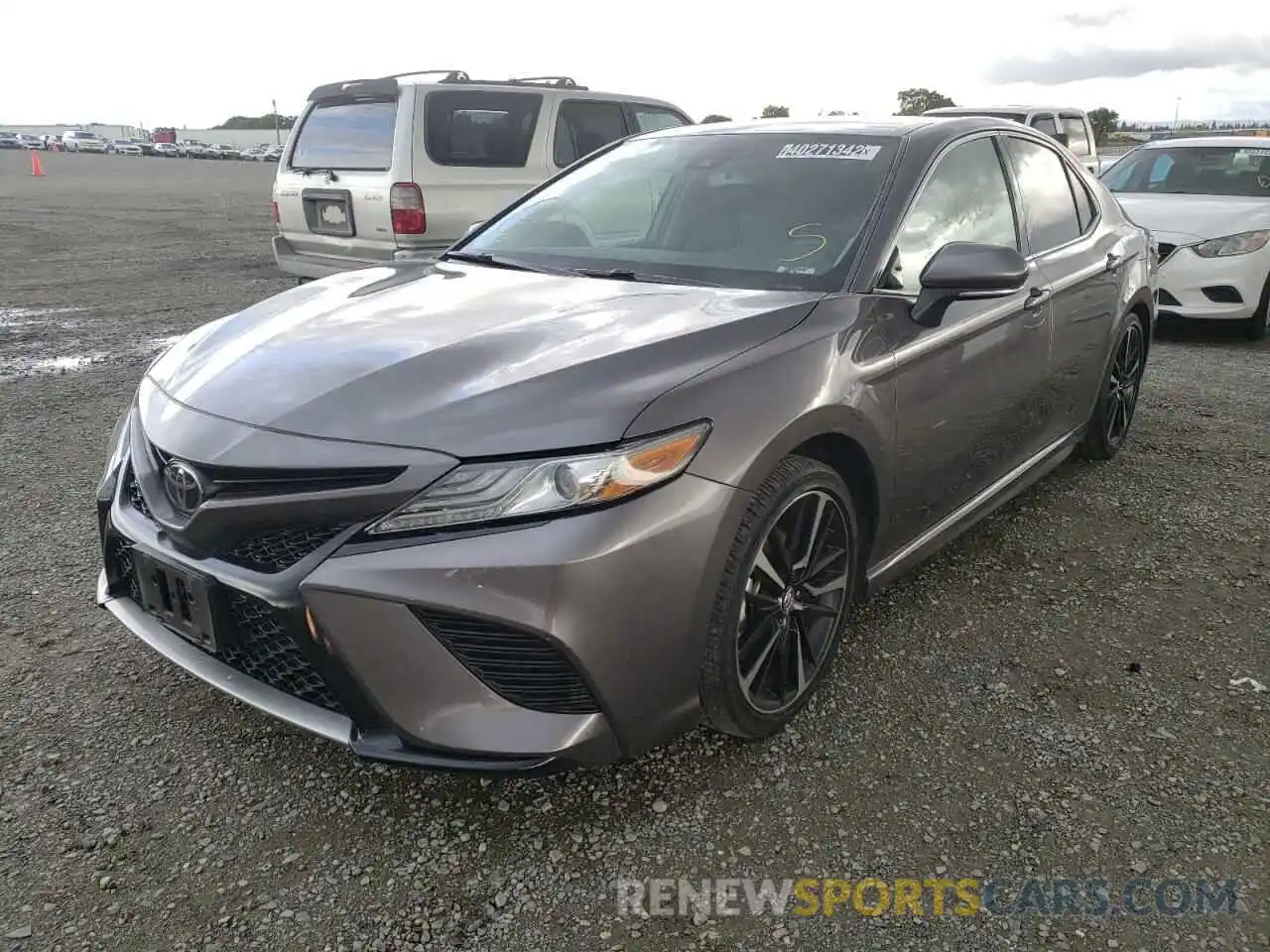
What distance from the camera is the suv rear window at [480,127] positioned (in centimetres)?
699

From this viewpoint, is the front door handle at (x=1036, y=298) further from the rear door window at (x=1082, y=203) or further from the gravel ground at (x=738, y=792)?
the gravel ground at (x=738, y=792)

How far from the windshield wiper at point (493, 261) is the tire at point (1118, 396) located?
2.57 m

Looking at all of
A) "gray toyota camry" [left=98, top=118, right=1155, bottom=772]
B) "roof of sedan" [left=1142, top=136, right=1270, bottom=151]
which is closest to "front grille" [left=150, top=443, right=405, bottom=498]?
"gray toyota camry" [left=98, top=118, right=1155, bottom=772]

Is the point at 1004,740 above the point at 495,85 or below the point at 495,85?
below

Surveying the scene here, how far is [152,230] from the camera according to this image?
15859mm

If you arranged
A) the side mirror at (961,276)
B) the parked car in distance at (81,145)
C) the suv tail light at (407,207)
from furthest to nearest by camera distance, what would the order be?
the parked car in distance at (81,145) → the suv tail light at (407,207) → the side mirror at (961,276)

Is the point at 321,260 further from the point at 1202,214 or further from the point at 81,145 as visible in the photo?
the point at 81,145

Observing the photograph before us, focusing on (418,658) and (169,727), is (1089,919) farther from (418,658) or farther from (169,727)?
(169,727)

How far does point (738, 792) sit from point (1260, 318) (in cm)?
708

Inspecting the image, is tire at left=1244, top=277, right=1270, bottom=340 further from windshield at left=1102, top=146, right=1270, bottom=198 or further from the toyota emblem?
the toyota emblem

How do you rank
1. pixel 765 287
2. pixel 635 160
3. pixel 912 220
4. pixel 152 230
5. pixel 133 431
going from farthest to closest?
pixel 152 230 < pixel 635 160 < pixel 912 220 < pixel 765 287 < pixel 133 431

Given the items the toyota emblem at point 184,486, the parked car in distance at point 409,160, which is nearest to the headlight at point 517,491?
the toyota emblem at point 184,486

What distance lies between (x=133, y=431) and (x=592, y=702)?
1384mm

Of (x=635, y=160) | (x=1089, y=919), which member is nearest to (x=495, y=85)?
(x=635, y=160)
